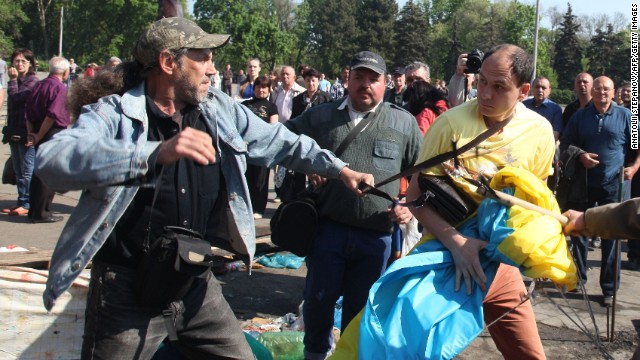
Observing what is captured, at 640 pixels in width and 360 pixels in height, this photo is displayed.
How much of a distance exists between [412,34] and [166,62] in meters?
78.7

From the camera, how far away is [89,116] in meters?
2.80

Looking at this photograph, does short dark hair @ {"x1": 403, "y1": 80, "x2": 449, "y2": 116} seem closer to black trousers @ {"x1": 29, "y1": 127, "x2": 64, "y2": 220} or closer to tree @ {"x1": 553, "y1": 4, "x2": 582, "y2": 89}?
black trousers @ {"x1": 29, "y1": 127, "x2": 64, "y2": 220}

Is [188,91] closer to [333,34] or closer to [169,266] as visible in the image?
[169,266]

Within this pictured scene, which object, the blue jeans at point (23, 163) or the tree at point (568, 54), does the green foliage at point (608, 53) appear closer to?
the tree at point (568, 54)

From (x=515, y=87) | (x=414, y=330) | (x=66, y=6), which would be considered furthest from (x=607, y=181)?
(x=66, y=6)

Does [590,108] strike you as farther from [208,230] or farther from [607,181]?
[208,230]

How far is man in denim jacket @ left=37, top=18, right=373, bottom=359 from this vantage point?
2.50 meters

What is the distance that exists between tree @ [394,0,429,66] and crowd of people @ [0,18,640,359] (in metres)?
76.0

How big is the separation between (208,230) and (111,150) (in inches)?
36.1

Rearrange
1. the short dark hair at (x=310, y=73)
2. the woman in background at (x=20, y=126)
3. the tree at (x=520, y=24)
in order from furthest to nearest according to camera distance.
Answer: the tree at (x=520, y=24), the short dark hair at (x=310, y=73), the woman in background at (x=20, y=126)

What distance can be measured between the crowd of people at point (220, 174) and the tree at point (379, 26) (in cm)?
7877

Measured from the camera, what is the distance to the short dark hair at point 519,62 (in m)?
3.26

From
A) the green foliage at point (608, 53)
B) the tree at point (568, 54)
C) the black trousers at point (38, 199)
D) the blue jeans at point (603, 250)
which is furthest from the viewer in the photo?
the tree at point (568, 54)

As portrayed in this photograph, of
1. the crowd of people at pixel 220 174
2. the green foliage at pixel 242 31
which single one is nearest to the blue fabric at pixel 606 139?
the crowd of people at pixel 220 174
